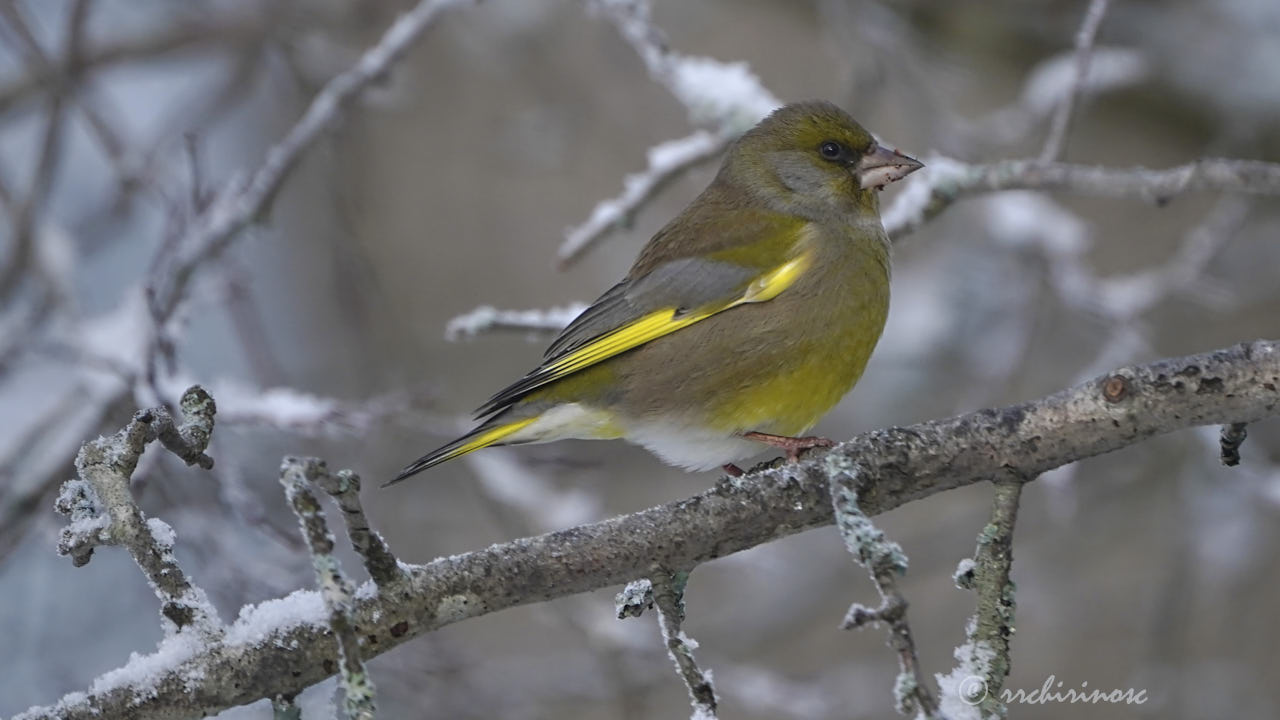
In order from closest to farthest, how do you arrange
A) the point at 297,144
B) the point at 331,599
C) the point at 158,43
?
the point at 331,599, the point at 297,144, the point at 158,43

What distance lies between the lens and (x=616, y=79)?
8.02 metres

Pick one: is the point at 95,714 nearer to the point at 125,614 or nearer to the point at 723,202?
the point at 723,202

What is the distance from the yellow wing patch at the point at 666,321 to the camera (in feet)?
11.9

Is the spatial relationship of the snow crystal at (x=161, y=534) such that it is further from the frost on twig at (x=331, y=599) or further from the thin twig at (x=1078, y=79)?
the thin twig at (x=1078, y=79)

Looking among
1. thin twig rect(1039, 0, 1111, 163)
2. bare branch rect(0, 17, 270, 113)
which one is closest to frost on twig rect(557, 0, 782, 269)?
thin twig rect(1039, 0, 1111, 163)

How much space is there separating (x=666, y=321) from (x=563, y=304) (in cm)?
403

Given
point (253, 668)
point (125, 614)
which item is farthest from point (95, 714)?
point (125, 614)

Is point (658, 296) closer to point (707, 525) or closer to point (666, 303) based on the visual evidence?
point (666, 303)

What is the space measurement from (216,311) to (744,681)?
4.47m

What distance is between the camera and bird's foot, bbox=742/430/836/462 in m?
3.45

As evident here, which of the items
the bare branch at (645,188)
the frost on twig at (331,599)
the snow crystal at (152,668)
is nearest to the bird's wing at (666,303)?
the bare branch at (645,188)

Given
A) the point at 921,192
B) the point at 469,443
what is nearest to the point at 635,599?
the point at 469,443

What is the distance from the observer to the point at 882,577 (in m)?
1.90

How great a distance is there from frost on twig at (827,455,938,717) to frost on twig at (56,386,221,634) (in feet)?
3.53
